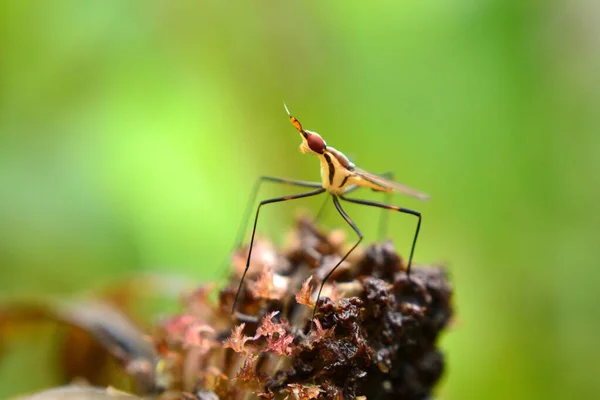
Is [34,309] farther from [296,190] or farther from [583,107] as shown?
[583,107]

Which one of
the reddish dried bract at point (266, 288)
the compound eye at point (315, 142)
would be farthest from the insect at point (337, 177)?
the reddish dried bract at point (266, 288)

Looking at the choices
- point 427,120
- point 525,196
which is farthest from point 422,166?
point 525,196

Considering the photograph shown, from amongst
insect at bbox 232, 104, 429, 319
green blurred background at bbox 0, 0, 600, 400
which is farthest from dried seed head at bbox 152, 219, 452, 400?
green blurred background at bbox 0, 0, 600, 400

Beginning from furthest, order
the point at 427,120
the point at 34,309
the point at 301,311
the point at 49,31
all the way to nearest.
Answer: the point at 427,120, the point at 49,31, the point at 34,309, the point at 301,311

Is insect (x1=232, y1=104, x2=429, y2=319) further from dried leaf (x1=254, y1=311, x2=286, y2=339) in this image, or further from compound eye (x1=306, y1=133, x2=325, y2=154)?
dried leaf (x1=254, y1=311, x2=286, y2=339)

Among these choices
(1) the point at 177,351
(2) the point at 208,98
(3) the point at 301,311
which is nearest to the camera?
(3) the point at 301,311

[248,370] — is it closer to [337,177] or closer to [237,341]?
[237,341]
